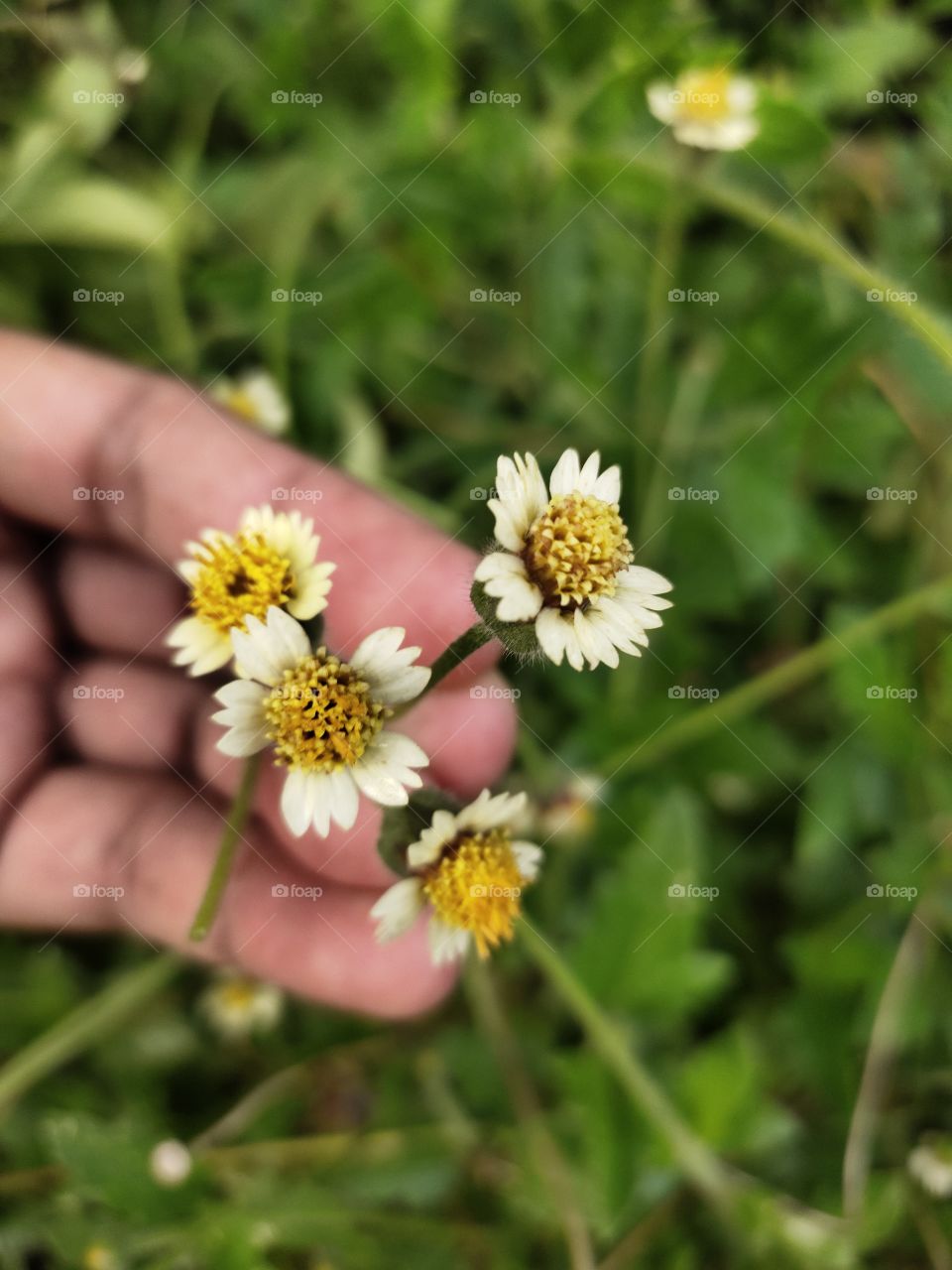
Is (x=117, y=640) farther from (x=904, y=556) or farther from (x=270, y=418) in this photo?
(x=904, y=556)

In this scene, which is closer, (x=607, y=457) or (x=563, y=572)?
(x=563, y=572)

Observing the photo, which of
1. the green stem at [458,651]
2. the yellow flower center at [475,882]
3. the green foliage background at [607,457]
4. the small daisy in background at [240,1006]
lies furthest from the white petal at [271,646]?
the small daisy in background at [240,1006]

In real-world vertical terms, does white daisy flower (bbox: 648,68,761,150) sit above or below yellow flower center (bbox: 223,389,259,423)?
above

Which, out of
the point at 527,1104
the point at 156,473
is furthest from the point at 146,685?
the point at 527,1104

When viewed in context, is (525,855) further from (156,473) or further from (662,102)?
(662,102)

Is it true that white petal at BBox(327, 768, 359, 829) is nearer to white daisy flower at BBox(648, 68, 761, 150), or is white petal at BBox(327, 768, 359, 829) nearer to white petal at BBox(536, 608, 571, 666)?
white petal at BBox(536, 608, 571, 666)

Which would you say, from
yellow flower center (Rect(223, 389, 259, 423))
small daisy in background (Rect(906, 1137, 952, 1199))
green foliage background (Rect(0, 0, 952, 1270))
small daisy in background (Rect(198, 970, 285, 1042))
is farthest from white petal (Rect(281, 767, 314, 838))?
small daisy in background (Rect(906, 1137, 952, 1199))
